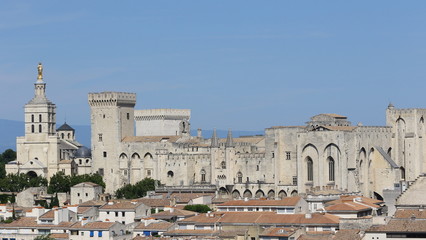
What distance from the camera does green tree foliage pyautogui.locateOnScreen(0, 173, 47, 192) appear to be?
107m

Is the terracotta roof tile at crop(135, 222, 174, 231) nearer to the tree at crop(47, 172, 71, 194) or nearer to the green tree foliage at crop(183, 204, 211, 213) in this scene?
the green tree foliage at crop(183, 204, 211, 213)

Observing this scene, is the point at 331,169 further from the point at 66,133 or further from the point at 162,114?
the point at 66,133

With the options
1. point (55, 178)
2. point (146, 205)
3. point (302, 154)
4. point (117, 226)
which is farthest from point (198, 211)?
point (55, 178)

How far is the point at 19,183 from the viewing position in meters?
107

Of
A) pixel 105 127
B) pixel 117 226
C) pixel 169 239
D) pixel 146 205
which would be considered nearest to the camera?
pixel 169 239

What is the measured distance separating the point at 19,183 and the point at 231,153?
20.3 meters

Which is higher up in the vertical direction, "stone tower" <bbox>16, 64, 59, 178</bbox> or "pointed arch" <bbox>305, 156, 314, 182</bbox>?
"stone tower" <bbox>16, 64, 59, 178</bbox>

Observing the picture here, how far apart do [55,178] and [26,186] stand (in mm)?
3553

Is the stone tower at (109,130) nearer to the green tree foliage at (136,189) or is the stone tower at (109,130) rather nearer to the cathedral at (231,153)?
the cathedral at (231,153)

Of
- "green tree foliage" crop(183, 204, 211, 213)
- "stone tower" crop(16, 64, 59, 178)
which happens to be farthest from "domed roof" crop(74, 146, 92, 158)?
"green tree foliage" crop(183, 204, 211, 213)

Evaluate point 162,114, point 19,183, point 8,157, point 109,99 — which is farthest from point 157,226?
point 8,157

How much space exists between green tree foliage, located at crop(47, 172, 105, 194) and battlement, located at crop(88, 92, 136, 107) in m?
8.05

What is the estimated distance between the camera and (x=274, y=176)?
327 feet

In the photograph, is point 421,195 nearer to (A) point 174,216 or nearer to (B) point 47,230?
(A) point 174,216
